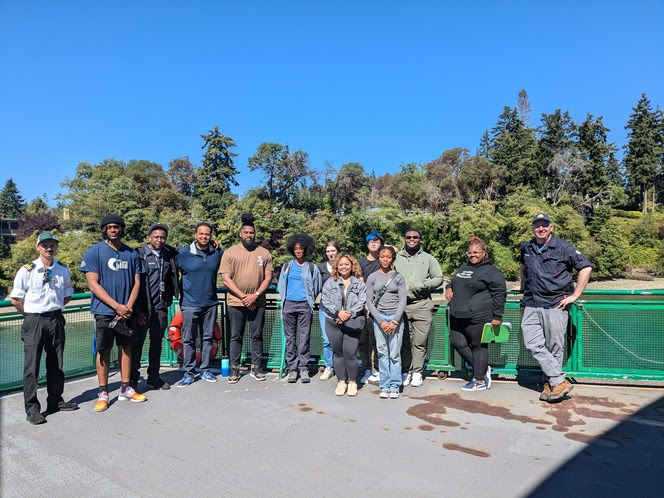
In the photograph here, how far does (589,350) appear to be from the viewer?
5.71 meters

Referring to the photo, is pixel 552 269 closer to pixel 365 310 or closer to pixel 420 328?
pixel 420 328

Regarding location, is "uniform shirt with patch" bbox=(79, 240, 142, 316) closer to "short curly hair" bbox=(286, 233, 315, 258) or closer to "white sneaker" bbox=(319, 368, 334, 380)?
"short curly hair" bbox=(286, 233, 315, 258)

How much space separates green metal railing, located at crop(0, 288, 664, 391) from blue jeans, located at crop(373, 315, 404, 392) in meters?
0.92

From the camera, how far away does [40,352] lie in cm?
476

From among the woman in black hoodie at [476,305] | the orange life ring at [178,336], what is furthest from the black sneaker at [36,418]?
the woman in black hoodie at [476,305]

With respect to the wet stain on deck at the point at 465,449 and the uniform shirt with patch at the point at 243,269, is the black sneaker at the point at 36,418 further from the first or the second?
the wet stain on deck at the point at 465,449

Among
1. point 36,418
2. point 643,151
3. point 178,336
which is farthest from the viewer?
point 643,151

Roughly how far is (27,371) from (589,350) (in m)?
6.09

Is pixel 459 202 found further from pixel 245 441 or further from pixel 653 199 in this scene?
pixel 245 441

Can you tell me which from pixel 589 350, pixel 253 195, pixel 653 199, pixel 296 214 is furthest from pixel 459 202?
pixel 589 350

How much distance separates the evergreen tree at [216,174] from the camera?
42781 mm

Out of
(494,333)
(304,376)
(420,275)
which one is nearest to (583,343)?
(494,333)

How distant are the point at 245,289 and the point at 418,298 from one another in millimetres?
2145

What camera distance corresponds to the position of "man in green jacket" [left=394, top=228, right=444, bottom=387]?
5.76 meters
